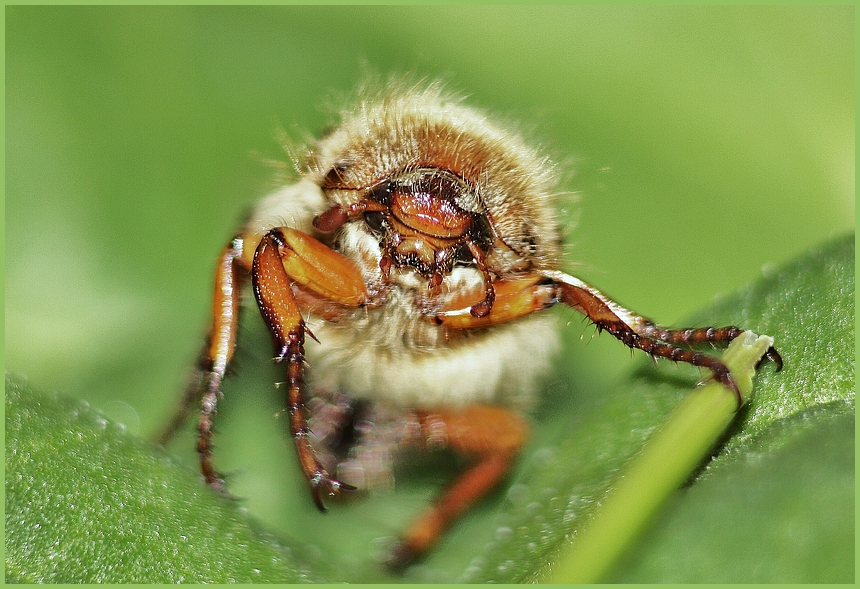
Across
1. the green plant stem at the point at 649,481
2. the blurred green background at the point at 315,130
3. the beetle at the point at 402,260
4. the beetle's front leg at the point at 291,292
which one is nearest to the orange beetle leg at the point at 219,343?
the beetle at the point at 402,260

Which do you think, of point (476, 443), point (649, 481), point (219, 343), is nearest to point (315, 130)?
point (219, 343)

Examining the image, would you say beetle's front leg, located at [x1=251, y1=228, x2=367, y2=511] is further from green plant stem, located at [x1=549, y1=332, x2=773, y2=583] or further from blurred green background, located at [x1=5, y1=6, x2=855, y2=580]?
blurred green background, located at [x1=5, y1=6, x2=855, y2=580]

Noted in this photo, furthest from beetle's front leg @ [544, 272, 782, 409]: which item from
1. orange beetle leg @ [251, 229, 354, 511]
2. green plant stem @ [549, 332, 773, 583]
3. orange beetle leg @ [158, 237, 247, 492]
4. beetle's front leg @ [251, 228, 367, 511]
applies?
orange beetle leg @ [158, 237, 247, 492]

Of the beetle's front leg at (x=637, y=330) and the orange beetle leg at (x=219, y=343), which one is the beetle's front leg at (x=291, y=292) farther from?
the beetle's front leg at (x=637, y=330)

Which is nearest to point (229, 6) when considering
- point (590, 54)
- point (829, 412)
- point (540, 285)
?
point (590, 54)

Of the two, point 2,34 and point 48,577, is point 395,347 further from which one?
point 2,34

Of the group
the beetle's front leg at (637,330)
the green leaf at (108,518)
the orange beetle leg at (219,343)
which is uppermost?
the beetle's front leg at (637,330)

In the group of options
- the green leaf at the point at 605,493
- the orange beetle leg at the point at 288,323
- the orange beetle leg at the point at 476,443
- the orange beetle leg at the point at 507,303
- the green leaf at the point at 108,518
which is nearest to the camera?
the green leaf at the point at 605,493
